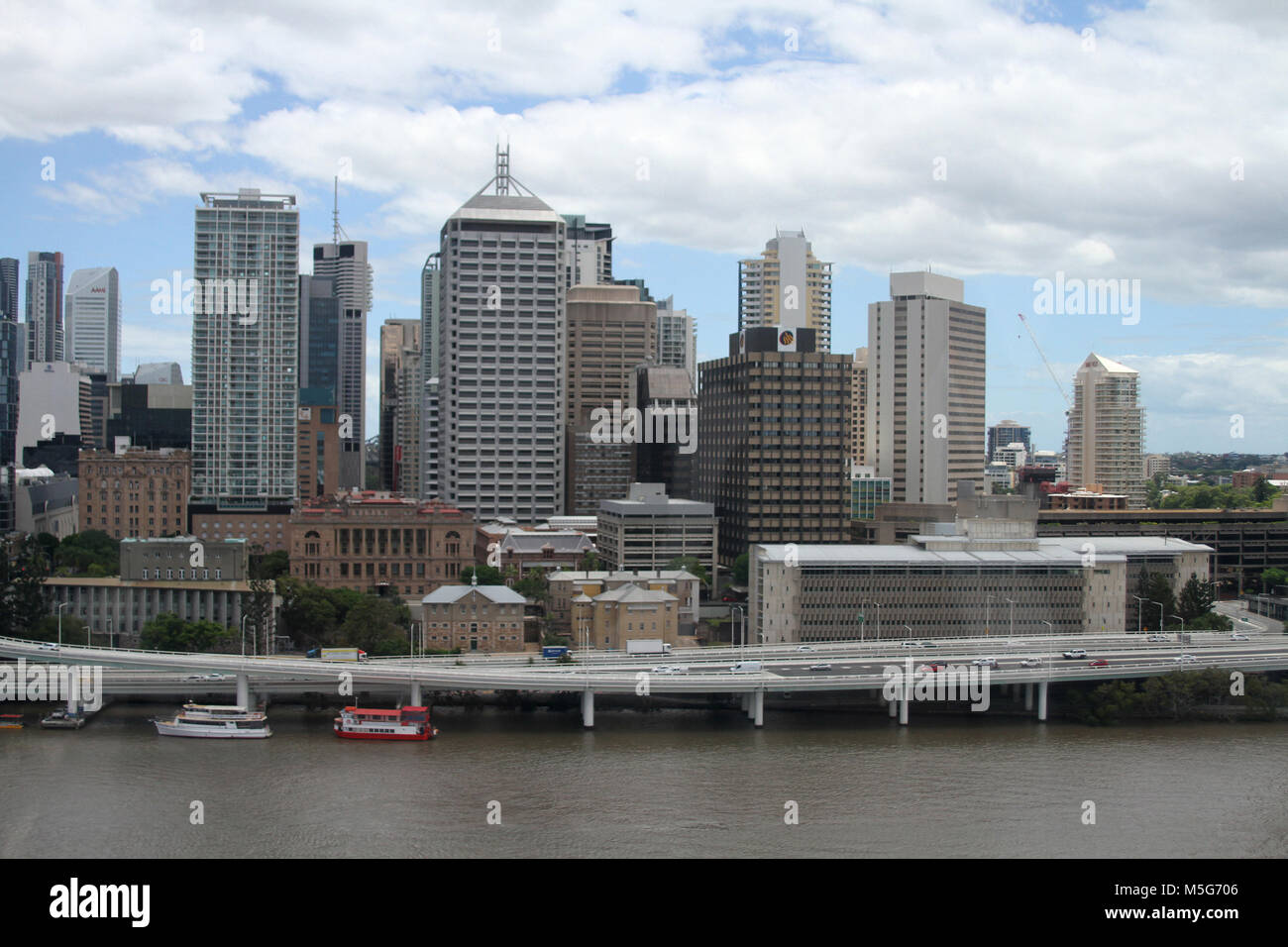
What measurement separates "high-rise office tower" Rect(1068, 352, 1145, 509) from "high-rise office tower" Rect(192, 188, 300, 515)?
2236 inches

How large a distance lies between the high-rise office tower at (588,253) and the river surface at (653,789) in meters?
79.5

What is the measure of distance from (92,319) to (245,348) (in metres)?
80.2

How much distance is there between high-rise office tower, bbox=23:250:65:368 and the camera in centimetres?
13550

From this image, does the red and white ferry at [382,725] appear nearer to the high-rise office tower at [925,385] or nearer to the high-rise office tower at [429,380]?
the high-rise office tower at [429,380]

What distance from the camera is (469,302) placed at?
7550cm

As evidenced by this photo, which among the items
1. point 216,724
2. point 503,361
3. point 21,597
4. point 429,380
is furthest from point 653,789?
point 429,380

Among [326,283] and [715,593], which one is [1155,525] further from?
[326,283]

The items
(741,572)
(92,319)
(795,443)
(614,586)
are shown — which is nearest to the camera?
(614,586)

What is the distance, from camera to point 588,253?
4668 inches

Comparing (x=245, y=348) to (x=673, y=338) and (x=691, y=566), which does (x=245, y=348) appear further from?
(x=673, y=338)

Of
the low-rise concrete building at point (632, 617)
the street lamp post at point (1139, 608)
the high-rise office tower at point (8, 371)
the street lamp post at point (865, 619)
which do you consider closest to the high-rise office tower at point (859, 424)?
A: the street lamp post at point (1139, 608)

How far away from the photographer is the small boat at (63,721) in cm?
3556
